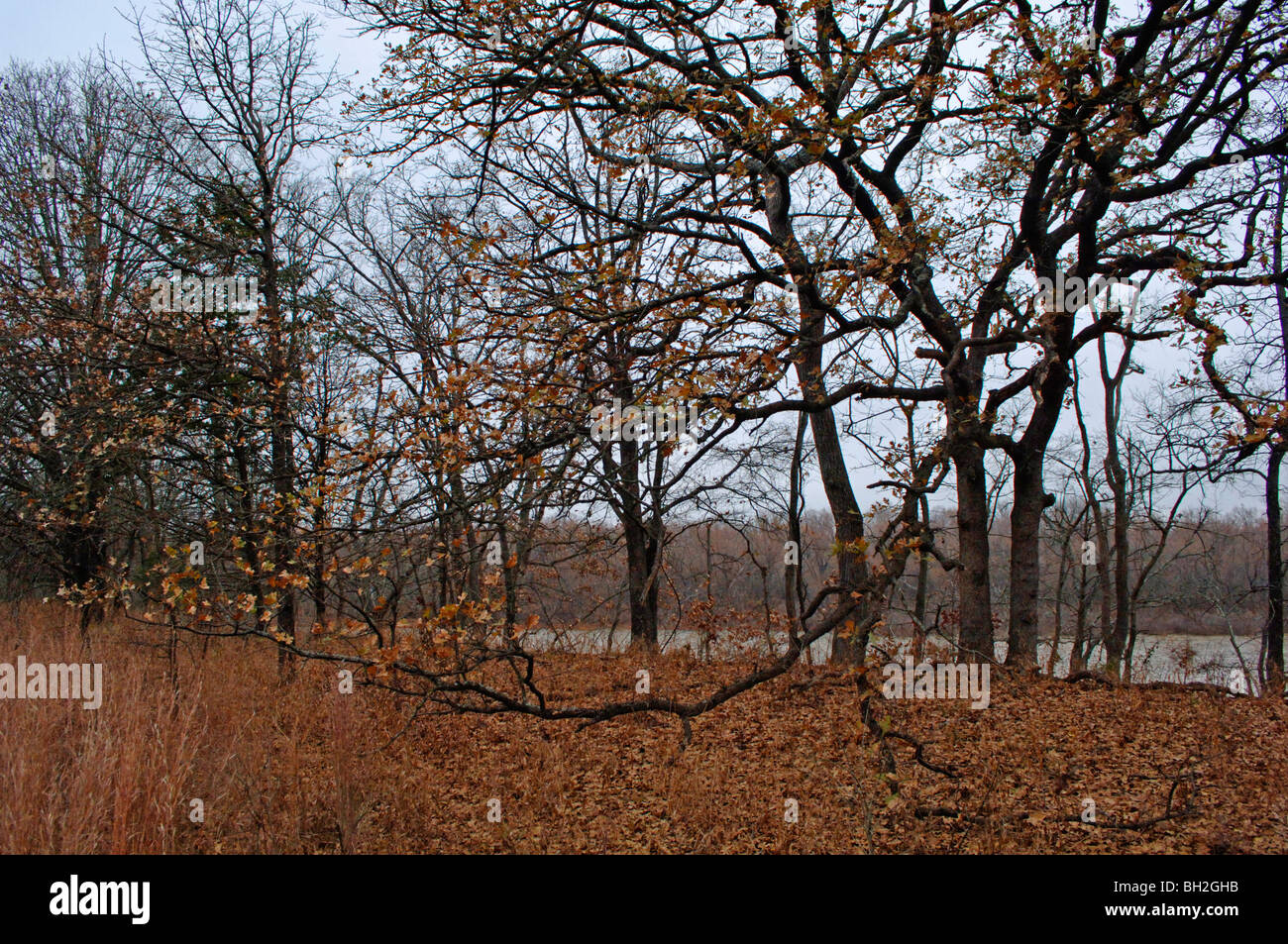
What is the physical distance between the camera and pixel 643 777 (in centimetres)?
596

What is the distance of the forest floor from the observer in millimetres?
4461

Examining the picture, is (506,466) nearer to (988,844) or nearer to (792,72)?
(988,844)

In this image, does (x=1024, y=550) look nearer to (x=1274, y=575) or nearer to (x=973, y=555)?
(x=973, y=555)

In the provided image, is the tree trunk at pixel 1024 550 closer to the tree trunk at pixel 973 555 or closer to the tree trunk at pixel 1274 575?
the tree trunk at pixel 973 555

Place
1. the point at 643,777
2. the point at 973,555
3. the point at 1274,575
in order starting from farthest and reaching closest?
the point at 1274,575 < the point at 973,555 < the point at 643,777

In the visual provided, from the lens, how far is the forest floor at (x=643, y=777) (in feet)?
14.6

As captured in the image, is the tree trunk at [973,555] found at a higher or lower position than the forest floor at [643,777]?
higher

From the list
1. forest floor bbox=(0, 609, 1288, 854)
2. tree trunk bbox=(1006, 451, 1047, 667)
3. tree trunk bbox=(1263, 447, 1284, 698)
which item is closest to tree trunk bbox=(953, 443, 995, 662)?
tree trunk bbox=(1006, 451, 1047, 667)

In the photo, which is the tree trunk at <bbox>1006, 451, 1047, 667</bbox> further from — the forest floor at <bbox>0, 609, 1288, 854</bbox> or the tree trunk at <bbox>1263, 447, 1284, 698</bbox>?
the tree trunk at <bbox>1263, 447, 1284, 698</bbox>

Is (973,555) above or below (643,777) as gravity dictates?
above

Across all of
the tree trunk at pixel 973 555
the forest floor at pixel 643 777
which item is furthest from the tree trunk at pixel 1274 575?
the tree trunk at pixel 973 555

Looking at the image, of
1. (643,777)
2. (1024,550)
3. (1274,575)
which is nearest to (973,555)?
(1024,550)

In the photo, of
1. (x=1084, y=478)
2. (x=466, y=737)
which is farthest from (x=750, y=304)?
(x=1084, y=478)

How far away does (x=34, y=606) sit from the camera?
43.8 ft
